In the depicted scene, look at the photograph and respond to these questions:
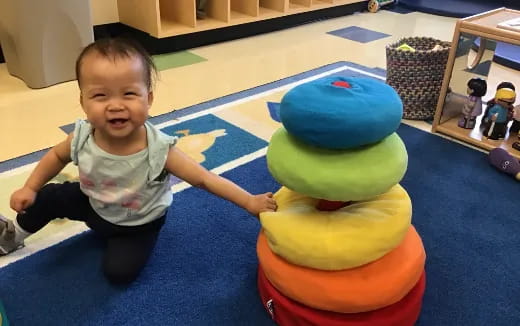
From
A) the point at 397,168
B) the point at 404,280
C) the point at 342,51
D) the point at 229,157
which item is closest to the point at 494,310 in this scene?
the point at 404,280

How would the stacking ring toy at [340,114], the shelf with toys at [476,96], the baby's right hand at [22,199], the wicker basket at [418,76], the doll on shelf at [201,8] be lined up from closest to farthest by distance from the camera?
the stacking ring toy at [340,114]
the baby's right hand at [22,199]
the shelf with toys at [476,96]
the wicker basket at [418,76]
the doll on shelf at [201,8]

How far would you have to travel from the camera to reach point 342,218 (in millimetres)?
895

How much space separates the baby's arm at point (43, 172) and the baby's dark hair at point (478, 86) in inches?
52.8

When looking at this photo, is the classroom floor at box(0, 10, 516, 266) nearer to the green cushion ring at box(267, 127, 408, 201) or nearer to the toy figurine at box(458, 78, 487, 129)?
the toy figurine at box(458, 78, 487, 129)

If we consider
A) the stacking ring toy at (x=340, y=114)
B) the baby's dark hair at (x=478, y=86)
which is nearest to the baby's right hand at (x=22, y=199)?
the stacking ring toy at (x=340, y=114)

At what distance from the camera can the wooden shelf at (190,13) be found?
7.91 ft

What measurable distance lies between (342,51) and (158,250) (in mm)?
1769

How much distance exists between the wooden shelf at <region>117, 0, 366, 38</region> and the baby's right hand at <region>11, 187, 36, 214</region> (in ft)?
4.91

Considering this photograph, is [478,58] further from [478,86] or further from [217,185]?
[217,185]

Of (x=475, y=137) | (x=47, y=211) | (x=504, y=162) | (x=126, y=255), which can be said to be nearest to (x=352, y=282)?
(x=126, y=255)

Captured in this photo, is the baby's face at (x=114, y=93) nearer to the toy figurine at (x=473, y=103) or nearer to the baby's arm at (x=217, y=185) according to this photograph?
the baby's arm at (x=217, y=185)

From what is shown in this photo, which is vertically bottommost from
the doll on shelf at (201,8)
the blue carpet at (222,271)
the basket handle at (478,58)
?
the blue carpet at (222,271)

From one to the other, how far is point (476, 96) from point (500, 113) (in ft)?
0.35

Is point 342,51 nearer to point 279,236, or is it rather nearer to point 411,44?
point 411,44
